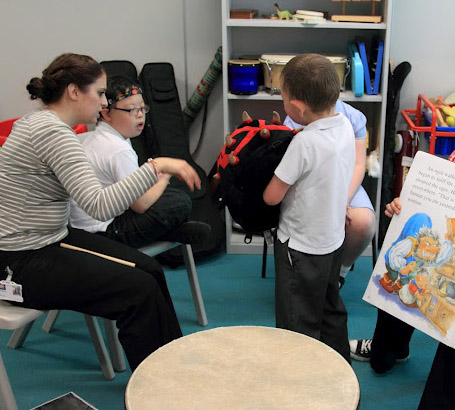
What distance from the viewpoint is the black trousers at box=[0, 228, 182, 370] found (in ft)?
6.13

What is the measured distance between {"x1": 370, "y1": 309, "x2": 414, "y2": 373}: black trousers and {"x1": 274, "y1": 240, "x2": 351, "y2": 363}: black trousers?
224 mm

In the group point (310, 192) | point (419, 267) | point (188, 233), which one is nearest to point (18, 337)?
point (188, 233)

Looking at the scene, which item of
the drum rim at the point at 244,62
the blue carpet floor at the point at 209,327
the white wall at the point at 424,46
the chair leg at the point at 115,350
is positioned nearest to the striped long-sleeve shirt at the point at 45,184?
the chair leg at the point at 115,350

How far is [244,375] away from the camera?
1.35 meters

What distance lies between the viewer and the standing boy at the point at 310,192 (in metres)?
1.85

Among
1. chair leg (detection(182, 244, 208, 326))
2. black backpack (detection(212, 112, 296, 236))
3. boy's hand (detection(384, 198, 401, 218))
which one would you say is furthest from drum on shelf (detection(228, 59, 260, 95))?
boy's hand (detection(384, 198, 401, 218))

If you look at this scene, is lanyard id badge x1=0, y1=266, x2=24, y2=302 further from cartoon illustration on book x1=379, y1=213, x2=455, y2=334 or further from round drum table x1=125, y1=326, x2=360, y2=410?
cartoon illustration on book x1=379, y1=213, x2=455, y2=334

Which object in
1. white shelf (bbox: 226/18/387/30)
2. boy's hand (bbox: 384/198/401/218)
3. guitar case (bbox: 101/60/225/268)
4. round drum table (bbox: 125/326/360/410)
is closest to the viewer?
round drum table (bbox: 125/326/360/410)

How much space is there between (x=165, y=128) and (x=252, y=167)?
5.09 ft

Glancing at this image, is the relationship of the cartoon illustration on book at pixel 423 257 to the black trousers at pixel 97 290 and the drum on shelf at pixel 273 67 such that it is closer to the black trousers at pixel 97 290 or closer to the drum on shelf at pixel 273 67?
the black trousers at pixel 97 290

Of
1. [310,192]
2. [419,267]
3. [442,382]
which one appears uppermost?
[310,192]

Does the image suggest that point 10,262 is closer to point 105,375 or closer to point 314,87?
point 105,375

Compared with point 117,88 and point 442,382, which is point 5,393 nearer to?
point 117,88

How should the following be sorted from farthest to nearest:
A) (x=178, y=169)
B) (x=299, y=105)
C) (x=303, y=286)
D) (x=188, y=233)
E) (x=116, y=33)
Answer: (x=116, y=33) → (x=188, y=233) → (x=303, y=286) → (x=299, y=105) → (x=178, y=169)
